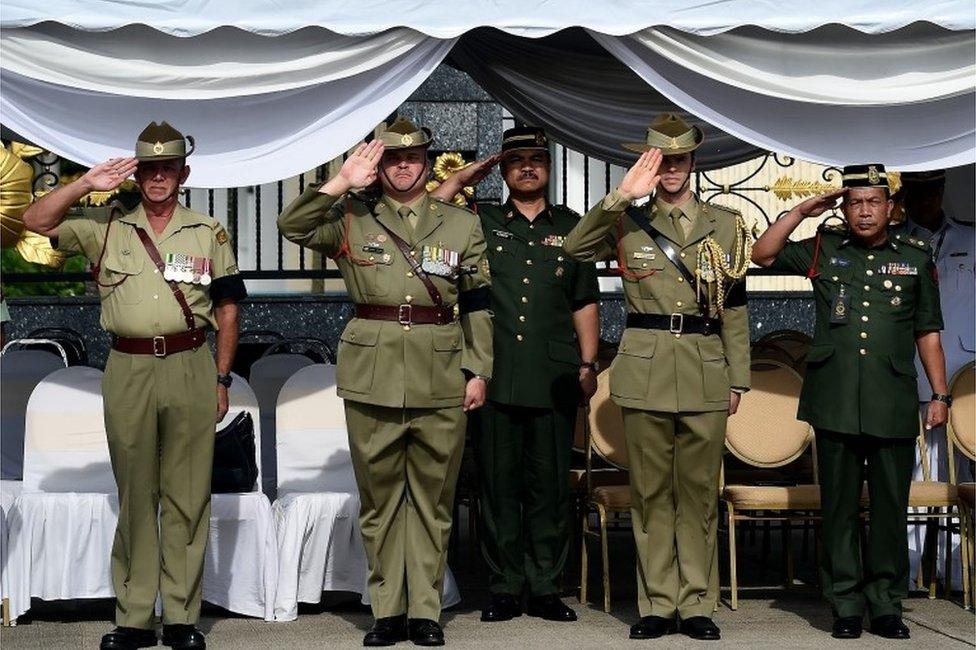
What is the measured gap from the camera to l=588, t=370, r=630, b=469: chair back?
8.73 meters

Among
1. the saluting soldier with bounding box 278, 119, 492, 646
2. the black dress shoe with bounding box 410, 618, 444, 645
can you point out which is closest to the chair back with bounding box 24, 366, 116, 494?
the saluting soldier with bounding box 278, 119, 492, 646

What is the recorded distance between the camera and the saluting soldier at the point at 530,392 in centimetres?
820

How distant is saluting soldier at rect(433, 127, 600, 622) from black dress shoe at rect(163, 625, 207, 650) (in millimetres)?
1273

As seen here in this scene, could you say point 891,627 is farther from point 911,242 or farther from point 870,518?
point 911,242

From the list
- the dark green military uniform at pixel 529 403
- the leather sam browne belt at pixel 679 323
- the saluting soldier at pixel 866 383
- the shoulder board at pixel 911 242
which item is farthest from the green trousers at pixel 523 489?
the shoulder board at pixel 911 242

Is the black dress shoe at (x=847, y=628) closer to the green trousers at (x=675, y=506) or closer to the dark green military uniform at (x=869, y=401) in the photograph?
the dark green military uniform at (x=869, y=401)

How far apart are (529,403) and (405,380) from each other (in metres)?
0.80

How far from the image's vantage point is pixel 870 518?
800cm

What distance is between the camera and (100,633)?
25.8 feet

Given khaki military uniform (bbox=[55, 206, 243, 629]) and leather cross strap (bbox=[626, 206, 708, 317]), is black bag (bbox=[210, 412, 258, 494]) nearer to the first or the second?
khaki military uniform (bbox=[55, 206, 243, 629])

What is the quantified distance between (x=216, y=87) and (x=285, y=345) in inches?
139

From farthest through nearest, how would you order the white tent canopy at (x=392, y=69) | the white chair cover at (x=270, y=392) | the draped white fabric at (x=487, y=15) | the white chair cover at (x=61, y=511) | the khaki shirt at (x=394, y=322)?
the white chair cover at (x=270, y=392), the white chair cover at (x=61, y=511), the khaki shirt at (x=394, y=322), the white tent canopy at (x=392, y=69), the draped white fabric at (x=487, y=15)

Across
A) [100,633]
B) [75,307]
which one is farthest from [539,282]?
[75,307]

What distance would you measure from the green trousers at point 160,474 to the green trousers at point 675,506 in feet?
5.62
